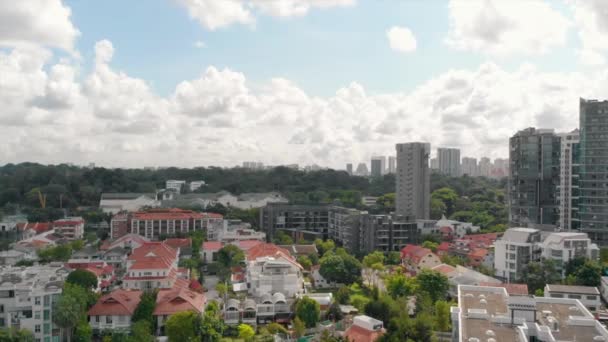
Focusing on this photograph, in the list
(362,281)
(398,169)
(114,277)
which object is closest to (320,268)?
(362,281)

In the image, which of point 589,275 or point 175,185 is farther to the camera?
point 175,185

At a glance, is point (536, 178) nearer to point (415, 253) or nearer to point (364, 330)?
point (415, 253)

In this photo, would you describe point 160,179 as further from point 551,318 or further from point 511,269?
point 551,318

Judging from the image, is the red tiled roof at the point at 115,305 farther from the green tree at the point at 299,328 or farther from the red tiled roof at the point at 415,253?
the red tiled roof at the point at 415,253

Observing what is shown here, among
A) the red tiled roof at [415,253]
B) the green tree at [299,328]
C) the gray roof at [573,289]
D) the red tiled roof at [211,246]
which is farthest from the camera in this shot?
the red tiled roof at [211,246]

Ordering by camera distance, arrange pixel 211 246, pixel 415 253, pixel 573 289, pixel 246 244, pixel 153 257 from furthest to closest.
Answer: pixel 246 244, pixel 211 246, pixel 415 253, pixel 153 257, pixel 573 289

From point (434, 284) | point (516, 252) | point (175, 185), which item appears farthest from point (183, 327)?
point (175, 185)

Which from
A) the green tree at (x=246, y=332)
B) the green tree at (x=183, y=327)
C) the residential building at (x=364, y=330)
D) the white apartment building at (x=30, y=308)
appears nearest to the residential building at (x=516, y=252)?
the residential building at (x=364, y=330)
